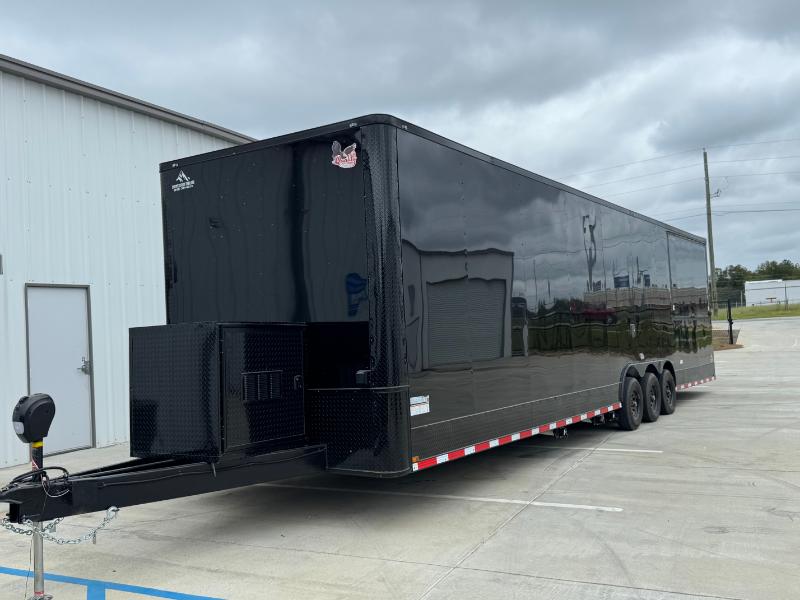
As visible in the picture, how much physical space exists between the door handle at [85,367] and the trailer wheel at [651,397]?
836cm

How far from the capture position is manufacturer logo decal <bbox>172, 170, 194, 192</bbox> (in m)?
6.86

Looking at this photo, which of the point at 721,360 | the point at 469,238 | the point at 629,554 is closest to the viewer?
the point at 629,554

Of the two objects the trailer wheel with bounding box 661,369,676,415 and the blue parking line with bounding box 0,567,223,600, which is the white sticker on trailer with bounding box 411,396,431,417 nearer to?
the blue parking line with bounding box 0,567,223,600

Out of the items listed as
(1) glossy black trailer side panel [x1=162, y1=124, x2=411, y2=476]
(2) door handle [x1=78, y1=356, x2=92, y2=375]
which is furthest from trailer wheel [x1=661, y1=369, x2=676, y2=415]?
(2) door handle [x1=78, y1=356, x2=92, y2=375]

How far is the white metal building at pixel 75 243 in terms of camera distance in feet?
30.8

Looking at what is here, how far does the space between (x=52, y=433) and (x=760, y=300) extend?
97344 millimetres

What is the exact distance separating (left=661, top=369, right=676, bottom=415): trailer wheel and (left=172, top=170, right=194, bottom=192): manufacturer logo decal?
862 cm

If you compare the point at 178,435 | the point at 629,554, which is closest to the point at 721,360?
the point at 629,554

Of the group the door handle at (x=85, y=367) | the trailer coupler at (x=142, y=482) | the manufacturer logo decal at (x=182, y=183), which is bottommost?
the trailer coupler at (x=142, y=482)

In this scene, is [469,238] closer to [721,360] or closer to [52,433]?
[52,433]

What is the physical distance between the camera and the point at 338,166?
19.0ft

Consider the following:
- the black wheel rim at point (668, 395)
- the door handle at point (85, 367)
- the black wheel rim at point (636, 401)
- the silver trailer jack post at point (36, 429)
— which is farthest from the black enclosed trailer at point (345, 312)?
the black wheel rim at point (668, 395)

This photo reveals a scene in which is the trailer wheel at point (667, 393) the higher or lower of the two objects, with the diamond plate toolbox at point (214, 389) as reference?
lower

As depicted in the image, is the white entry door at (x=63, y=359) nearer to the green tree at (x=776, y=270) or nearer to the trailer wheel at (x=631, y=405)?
the trailer wheel at (x=631, y=405)
